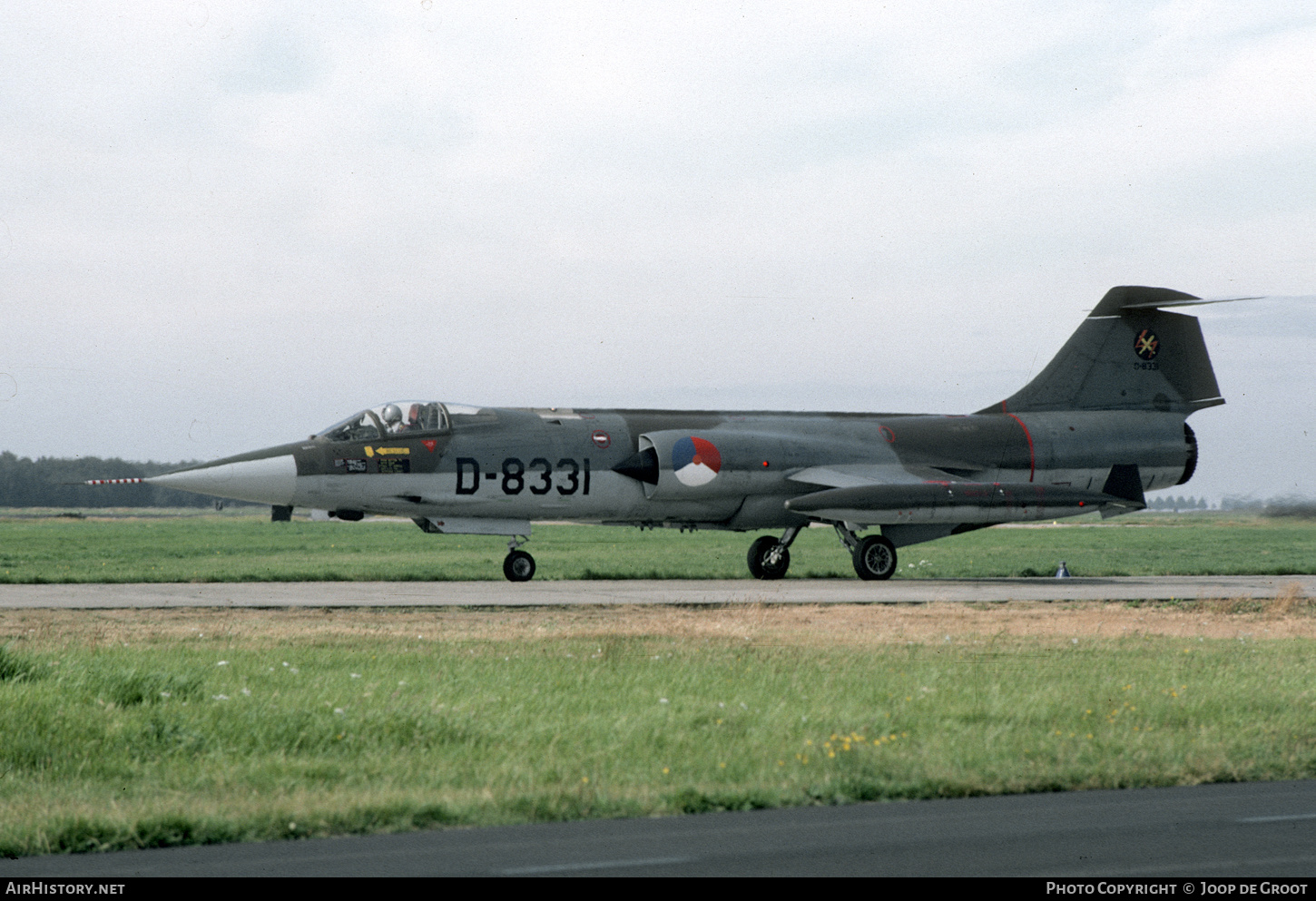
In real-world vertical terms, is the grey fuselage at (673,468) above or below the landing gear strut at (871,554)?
above

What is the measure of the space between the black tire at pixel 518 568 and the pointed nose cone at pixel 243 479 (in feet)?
13.5

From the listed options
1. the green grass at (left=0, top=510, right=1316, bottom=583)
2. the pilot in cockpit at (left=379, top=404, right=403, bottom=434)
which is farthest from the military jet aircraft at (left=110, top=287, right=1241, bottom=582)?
the green grass at (left=0, top=510, right=1316, bottom=583)

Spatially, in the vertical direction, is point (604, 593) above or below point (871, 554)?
below

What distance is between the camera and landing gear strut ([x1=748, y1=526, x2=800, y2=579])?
27594mm

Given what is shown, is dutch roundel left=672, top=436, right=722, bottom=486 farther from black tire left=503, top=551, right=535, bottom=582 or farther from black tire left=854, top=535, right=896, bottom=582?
black tire left=503, top=551, right=535, bottom=582

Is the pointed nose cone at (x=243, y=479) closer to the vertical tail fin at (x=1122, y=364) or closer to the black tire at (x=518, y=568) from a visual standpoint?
the black tire at (x=518, y=568)

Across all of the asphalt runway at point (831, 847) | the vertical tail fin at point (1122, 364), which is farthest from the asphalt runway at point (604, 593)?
the asphalt runway at point (831, 847)

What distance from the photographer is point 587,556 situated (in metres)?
40.1

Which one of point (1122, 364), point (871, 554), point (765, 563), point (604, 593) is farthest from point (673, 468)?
point (1122, 364)

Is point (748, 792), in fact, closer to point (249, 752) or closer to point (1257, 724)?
point (249, 752)

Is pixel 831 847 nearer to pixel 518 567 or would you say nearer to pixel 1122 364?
pixel 518 567

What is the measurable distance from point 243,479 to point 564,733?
16.1 meters

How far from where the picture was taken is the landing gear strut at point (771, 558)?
90.5 feet

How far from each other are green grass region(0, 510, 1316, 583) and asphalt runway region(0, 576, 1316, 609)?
2721mm
